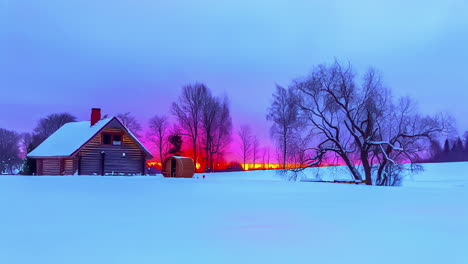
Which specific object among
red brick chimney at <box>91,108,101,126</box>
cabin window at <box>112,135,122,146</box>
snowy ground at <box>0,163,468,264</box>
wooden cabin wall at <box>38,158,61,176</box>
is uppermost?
red brick chimney at <box>91,108,101,126</box>

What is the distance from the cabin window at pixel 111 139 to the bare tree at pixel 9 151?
1908 inches

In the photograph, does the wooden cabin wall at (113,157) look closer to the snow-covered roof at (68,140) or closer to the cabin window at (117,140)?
the cabin window at (117,140)

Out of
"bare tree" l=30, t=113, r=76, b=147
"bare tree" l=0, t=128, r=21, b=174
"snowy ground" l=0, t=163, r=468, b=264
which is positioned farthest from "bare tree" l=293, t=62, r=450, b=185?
"bare tree" l=0, t=128, r=21, b=174

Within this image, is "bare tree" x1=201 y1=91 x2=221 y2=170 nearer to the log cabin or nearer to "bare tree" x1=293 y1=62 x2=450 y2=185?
the log cabin

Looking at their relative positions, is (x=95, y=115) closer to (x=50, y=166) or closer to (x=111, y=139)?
(x=111, y=139)

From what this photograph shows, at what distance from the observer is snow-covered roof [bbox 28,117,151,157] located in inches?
1646

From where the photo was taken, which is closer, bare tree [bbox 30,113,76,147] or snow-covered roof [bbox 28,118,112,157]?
snow-covered roof [bbox 28,118,112,157]

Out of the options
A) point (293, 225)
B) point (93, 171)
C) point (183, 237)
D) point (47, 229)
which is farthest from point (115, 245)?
point (93, 171)

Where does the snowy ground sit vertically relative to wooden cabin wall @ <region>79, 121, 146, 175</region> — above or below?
below

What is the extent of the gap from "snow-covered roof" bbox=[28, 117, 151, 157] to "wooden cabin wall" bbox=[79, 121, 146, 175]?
0.67 m

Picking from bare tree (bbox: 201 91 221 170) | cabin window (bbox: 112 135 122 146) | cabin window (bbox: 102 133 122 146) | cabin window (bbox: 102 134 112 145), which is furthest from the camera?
bare tree (bbox: 201 91 221 170)

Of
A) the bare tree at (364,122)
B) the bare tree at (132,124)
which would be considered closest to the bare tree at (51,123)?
the bare tree at (132,124)

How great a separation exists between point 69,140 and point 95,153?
385 cm

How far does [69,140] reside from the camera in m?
43.9
